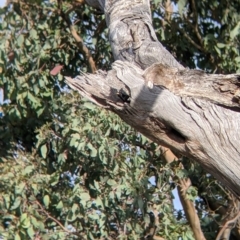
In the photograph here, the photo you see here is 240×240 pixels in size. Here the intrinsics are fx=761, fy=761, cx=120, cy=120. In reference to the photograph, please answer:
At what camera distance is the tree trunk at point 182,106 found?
2516 mm

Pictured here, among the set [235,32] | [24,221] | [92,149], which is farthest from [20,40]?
[235,32]

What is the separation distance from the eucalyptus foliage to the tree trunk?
2864 millimetres

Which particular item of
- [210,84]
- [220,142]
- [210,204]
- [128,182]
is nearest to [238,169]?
[220,142]

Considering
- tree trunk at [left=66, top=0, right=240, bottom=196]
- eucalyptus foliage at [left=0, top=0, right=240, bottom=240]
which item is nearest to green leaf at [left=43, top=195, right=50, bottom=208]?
eucalyptus foliage at [left=0, top=0, right=240, bottom=240]

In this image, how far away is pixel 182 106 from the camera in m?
2.59

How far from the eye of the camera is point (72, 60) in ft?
21.9

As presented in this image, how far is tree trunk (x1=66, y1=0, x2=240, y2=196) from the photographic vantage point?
252 cm

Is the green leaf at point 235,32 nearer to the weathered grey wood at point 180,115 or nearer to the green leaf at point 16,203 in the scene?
the green leaf at point 16,203

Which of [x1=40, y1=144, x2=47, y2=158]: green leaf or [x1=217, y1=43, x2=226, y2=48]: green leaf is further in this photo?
[x1=40, y1=144, x2=47, y2=158]: green leaf

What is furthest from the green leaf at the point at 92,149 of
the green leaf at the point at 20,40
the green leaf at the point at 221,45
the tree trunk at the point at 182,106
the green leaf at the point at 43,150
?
the tree trunk at the point at 182,106

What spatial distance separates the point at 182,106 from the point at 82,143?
10.3 ft

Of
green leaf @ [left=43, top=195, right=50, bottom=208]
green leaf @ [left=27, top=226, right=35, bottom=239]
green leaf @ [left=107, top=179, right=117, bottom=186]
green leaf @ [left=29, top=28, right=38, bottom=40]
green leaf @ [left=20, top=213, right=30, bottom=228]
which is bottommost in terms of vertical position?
green leaf @ [left=27, top=226, right=35, bottom=239]

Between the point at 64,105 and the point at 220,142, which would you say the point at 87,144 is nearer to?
the point at 64,105

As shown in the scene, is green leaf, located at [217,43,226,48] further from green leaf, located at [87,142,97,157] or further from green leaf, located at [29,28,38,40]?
green leaf, located at [29,28,38,40]
